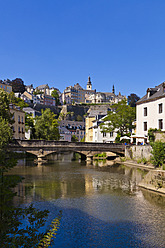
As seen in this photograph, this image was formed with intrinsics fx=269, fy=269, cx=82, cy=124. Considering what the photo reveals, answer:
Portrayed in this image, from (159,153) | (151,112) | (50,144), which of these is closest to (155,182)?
(159,153)

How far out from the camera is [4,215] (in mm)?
8281

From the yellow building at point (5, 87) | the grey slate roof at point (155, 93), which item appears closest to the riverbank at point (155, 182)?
the grey slate roof at point (155, 93)

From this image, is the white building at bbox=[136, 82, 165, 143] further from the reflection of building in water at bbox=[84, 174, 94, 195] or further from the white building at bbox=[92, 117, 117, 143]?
the reflection of building in water at bbox=[84, 174, 94, 195]

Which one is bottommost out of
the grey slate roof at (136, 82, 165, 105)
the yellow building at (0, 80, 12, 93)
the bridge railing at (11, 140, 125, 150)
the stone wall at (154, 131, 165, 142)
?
the bridge railing at (11, 140, 125, 150)

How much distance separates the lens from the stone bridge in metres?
52.5

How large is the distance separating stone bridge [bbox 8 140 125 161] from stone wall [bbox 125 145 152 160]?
2.28 m

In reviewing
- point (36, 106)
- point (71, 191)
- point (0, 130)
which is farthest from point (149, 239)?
point (36, 106)

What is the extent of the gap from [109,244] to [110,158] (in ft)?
174

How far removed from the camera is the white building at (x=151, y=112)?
48625 mm

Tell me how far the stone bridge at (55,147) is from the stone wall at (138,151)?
7.48 feet

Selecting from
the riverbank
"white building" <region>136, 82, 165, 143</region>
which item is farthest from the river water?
"white building" <region>136, 82, 165, 143</region>

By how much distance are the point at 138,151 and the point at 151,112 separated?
7.89 metres

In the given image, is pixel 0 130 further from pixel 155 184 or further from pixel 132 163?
pixel 132 163

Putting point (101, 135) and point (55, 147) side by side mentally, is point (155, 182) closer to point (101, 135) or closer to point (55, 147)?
point (55, 147)
